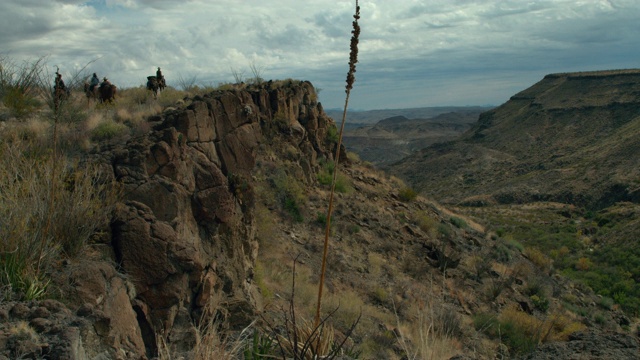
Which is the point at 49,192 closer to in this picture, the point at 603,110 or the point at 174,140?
the point at 174,140

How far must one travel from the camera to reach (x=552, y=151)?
65.9 metres

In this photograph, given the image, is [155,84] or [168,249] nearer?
[168,249]

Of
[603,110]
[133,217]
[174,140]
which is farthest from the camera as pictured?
[603,110]

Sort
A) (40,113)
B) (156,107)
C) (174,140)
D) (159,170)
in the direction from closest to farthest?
(159,170)
(174,140)
(40,113)
(156,107)

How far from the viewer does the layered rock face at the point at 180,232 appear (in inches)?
266

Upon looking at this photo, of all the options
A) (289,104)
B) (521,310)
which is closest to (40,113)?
(289,104)

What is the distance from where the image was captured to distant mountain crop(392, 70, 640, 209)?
49562mm

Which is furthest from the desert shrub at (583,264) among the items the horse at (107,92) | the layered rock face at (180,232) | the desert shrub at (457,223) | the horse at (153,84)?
the horse at (107,92)

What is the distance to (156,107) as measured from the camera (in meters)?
12.9

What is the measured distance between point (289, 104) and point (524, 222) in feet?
91.2

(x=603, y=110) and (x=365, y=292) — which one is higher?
(x=603, y=110)

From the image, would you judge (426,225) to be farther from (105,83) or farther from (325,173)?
(105,83)

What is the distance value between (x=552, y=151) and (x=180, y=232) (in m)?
65.7

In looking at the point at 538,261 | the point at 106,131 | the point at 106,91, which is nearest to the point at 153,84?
the point at 106,91
